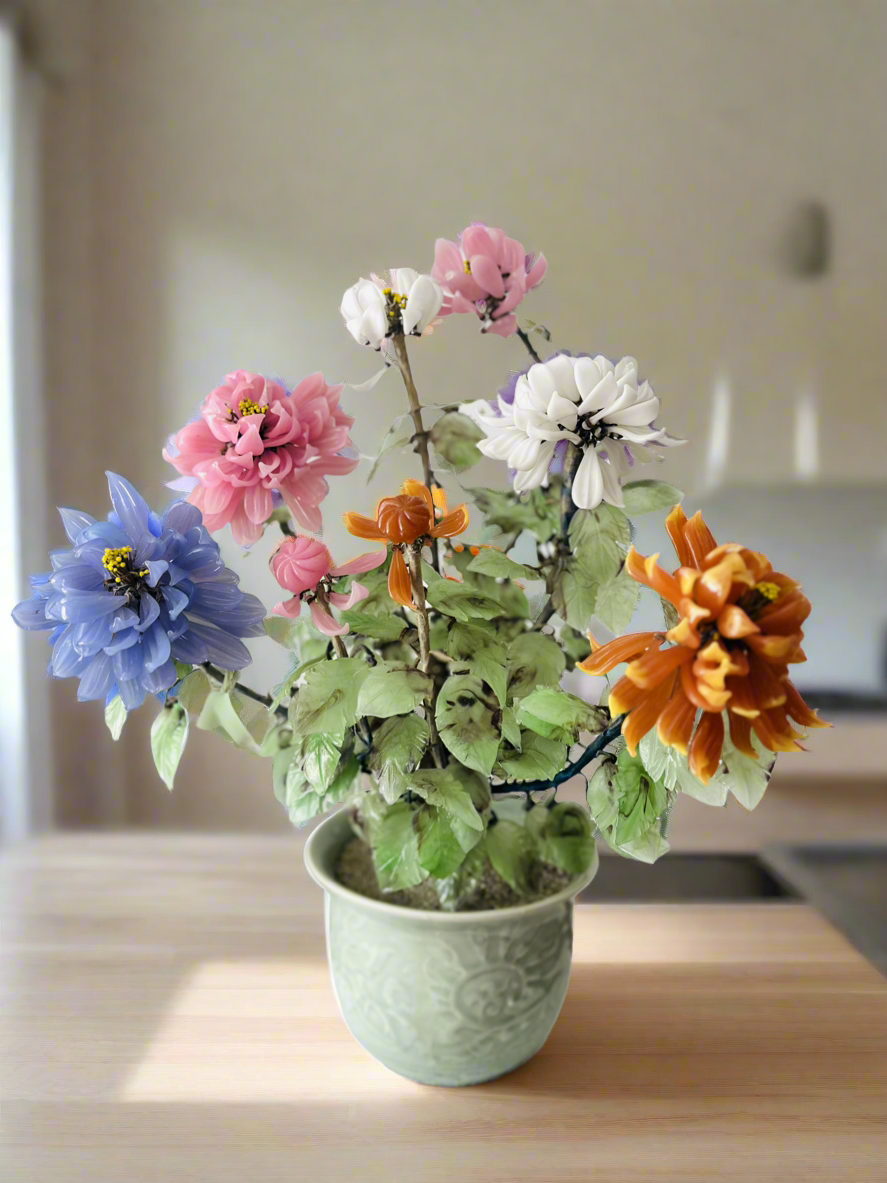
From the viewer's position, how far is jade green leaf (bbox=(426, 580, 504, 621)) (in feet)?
1.55

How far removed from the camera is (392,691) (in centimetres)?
45

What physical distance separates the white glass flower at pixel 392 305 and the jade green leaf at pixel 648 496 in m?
0.17

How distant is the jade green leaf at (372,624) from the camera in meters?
0.49

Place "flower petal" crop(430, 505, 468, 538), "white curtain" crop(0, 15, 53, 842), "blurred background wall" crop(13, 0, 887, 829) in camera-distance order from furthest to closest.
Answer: "blurred background wall" crop(13, 0, 887, 829)
"white curtain" crop(0, 15, 53, 842)
"flower petal" crop(430, 505, 468, 538)

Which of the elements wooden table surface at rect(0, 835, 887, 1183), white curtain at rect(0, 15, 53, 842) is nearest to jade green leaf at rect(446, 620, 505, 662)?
wooden table surface at rect(0, 835, 887, 1183)

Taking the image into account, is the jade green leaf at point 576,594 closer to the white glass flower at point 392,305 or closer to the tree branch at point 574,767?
the tree branch at point 574,767

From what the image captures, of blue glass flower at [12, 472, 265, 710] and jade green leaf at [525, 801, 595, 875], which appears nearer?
blue glass flower at [12, 472, 265, 710]

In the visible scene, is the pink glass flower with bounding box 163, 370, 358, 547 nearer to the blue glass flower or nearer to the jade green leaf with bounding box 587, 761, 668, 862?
the blue glass flower

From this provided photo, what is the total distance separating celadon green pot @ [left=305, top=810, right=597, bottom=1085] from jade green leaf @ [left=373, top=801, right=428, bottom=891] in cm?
2

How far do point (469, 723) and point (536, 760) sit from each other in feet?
0.17

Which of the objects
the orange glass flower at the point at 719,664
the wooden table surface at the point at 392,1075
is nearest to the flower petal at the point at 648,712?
the orange glass flower at the point at 719,664

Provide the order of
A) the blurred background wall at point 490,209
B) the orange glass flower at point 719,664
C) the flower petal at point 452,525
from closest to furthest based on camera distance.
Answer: the orange glass flower at point 719,664 → the flower petal at point 452,525 → the blurred background wall at point 490,209

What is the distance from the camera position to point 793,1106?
1.87ft

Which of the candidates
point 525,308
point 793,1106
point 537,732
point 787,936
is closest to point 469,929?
point 537,732
